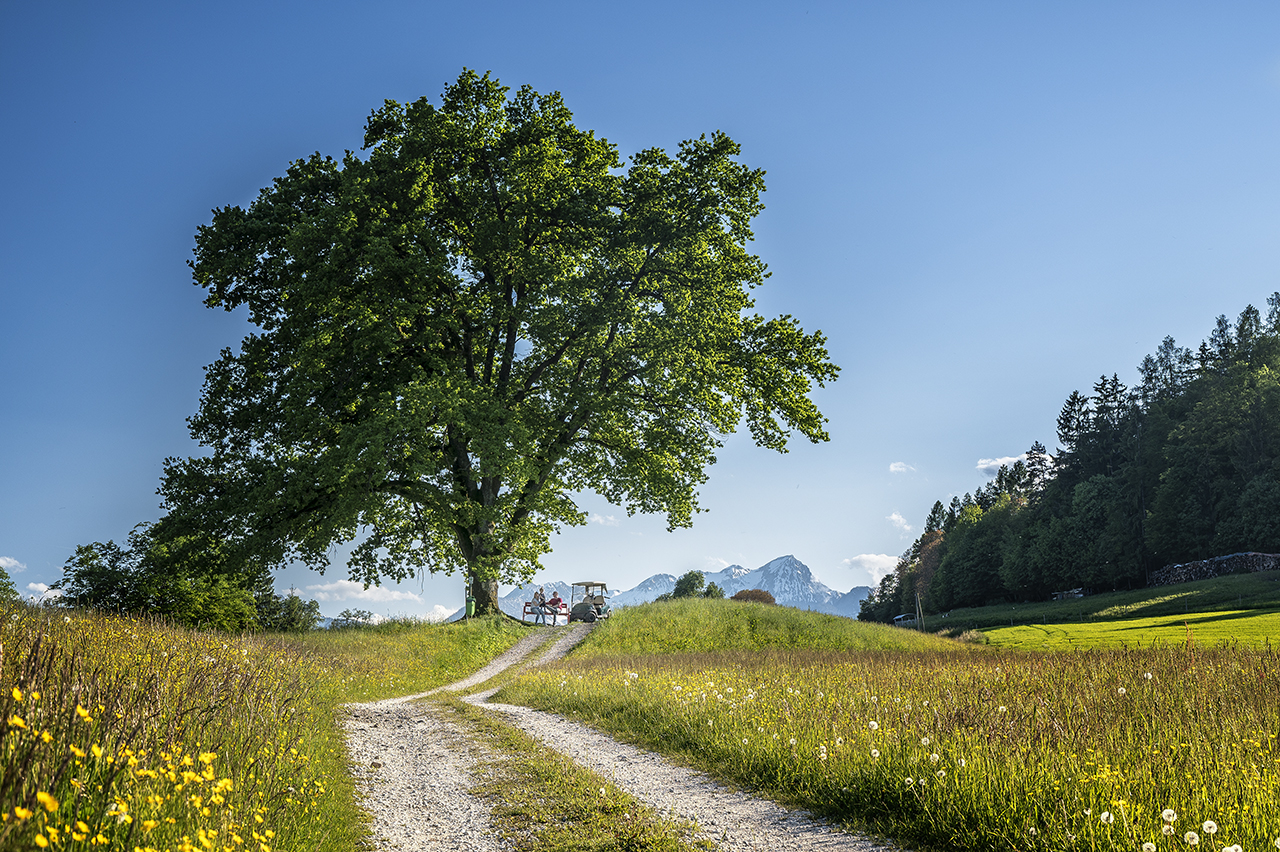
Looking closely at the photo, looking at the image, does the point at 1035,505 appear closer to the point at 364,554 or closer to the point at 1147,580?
the point at 1147,580

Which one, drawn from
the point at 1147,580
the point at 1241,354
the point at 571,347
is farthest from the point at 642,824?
the point at 1241,354

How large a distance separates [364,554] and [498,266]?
13.1 m

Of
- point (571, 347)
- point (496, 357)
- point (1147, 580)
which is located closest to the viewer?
point (571, 347)

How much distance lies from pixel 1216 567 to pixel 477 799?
7455cm

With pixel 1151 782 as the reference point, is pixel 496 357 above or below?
above

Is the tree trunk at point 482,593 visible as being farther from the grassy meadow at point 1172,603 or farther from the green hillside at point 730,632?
the grassy meadow at point 1172,603

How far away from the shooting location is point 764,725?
9484 mm

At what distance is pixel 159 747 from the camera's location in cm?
539

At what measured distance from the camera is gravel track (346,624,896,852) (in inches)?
256

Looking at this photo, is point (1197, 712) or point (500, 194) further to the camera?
point (500, 194)

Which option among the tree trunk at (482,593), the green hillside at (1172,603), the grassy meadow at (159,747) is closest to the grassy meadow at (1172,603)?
the green hillside at (1172,603)

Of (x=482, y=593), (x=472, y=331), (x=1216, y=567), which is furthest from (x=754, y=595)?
(x=472, y=331)

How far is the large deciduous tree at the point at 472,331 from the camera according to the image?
25.1 metres

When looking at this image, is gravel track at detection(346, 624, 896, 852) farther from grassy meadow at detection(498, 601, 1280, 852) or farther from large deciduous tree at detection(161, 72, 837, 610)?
large deciduous tree at detection(161, 72, 837, 610)
